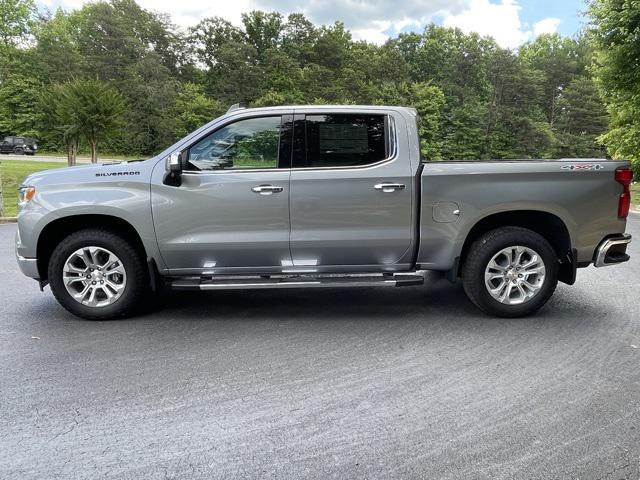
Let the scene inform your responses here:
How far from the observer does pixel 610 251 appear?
4848 mm

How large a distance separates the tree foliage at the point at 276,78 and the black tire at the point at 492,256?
44188 mm

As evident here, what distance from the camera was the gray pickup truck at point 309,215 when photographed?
186 inches

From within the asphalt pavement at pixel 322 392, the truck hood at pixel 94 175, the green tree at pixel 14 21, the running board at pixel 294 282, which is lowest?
the asphalt pavement at pixel 322 392

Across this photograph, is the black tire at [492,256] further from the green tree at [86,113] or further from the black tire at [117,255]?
the green tree at [86,113]

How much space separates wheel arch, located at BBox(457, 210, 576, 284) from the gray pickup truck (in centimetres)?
3

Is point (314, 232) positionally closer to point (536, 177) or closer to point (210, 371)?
point (210, 371)

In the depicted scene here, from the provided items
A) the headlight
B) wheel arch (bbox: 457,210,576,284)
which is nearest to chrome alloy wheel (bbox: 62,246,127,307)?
the headlight

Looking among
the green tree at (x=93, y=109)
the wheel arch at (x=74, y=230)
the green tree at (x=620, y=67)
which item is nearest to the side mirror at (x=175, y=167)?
the wheel arch at (x=74, y=230)

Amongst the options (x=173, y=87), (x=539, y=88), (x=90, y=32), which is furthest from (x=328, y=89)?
(x=90, y=32)

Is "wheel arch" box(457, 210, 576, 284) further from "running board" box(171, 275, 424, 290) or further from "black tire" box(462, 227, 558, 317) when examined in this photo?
"running board" box(171, 275, 424, 290)

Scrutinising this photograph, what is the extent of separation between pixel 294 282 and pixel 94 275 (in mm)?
1959

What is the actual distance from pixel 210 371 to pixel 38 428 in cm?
115

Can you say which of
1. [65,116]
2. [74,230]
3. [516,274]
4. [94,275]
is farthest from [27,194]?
[65,116]

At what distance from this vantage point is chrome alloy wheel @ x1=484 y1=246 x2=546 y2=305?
486cm
